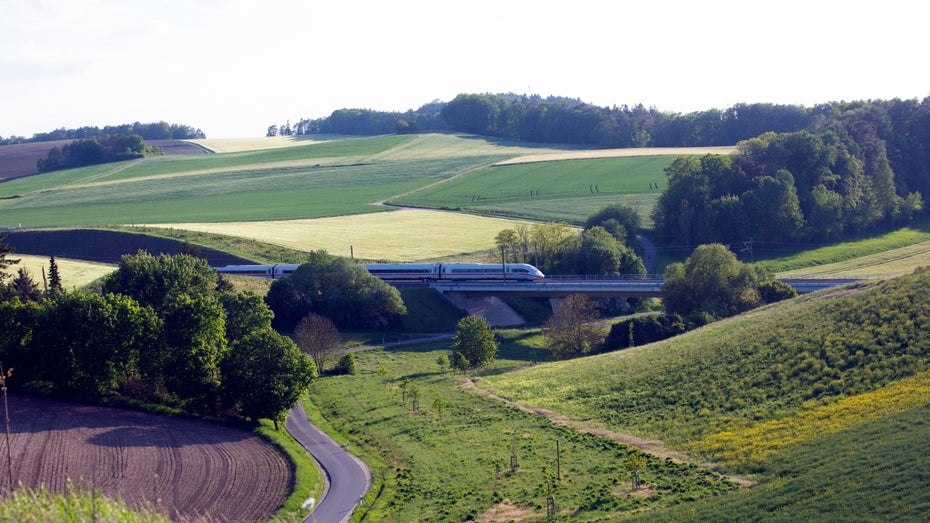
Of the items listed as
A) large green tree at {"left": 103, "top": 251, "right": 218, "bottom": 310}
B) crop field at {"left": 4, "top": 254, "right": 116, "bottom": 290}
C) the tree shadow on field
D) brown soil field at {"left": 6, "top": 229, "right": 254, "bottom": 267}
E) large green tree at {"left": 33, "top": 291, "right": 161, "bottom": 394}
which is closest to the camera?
the tree shadow on field

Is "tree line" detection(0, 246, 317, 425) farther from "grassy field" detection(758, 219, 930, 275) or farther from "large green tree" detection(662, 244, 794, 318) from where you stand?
"grassy field" detection(758, 219, 930, 275)

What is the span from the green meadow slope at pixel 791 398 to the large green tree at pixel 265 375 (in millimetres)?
12493

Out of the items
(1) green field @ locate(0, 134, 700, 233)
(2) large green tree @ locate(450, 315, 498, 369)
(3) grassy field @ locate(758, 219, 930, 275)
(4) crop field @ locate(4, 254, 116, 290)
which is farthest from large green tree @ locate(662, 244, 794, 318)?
(4) crop field @ locate(4, 254, 116, 290)

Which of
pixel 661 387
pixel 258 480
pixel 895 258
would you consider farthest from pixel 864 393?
pixel 895 258

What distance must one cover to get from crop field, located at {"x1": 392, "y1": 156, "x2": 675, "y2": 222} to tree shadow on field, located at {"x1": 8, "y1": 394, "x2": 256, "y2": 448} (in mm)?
78787

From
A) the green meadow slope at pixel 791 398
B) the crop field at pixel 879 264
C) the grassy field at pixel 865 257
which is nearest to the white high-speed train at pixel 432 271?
the green meadow slope at pixel 791 398

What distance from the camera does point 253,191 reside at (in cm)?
15025

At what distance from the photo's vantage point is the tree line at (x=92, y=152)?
584 feet

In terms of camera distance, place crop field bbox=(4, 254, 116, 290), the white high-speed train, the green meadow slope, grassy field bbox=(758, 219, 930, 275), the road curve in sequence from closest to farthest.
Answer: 1. the green meadow slope
2. the road curve
3. crop field bbox=(4, 254, 116, 290)
4. the white high-speed train
5. grassy field bbox=(758, 219, 930, 275)

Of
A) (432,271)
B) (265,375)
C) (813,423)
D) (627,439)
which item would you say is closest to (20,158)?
(432,271)

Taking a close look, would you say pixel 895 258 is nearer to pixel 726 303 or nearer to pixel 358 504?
pixel 726 303

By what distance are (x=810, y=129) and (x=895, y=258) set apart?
42490 millimetres

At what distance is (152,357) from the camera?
176 feet

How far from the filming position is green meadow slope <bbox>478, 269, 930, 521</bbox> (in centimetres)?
2877
